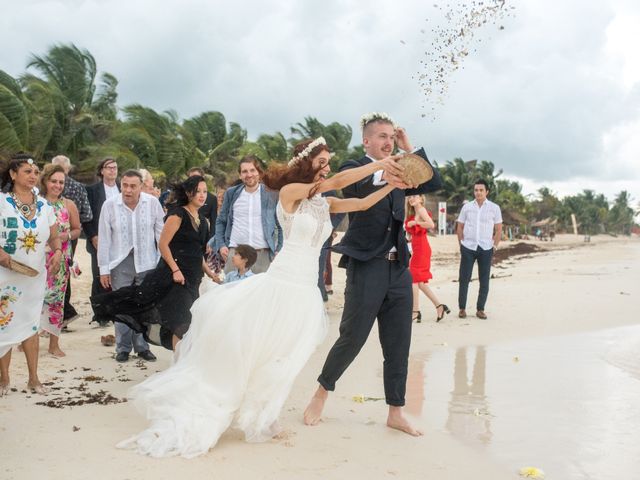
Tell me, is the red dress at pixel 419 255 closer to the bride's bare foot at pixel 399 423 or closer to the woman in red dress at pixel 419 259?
the woman in red dress at pixel 419 259

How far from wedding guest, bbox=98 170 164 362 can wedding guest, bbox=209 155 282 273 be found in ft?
2.99

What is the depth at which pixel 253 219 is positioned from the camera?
800cm

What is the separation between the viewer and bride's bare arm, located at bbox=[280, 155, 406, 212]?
450cm

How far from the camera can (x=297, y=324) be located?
15.0ft

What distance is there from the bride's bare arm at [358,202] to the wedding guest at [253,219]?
119 inches

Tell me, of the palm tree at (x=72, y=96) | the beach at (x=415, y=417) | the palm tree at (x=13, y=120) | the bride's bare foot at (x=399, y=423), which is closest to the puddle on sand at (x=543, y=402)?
the beach at (x=415, y=417)

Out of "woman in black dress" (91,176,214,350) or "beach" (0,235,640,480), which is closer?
"beach" (0,235,640,480)

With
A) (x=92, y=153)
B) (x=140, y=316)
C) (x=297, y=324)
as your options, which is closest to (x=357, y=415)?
(x=297, y=324)

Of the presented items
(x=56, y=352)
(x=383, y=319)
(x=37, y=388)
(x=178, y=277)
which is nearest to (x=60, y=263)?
(x=56, y=352)

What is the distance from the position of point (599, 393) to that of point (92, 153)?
2966 centimetres

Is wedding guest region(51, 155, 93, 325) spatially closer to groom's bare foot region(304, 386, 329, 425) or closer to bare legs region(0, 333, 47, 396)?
bare legs region(0, 333, 47, 396)

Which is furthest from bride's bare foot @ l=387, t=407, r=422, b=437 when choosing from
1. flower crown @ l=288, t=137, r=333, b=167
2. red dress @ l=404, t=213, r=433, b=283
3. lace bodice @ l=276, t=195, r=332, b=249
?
red dress @ l=404, t=213, r=433, b=283

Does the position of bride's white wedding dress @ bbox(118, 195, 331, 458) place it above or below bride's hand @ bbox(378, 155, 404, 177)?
below

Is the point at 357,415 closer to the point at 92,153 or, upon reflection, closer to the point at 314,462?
the point at 314,462
